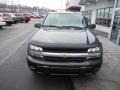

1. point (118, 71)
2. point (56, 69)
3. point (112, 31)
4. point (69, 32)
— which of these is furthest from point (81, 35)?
point (112, 31)

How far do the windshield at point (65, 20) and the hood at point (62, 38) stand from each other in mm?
725

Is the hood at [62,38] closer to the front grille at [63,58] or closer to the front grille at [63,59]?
the front grille at [63,58]

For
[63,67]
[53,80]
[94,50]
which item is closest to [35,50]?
[63,67]

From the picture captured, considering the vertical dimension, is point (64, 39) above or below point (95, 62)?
above

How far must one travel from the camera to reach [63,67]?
13.5 ft

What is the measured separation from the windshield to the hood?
0.73m

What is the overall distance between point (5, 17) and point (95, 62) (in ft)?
69.8

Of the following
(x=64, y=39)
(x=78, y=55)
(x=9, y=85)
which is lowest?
(x=9, y=85)

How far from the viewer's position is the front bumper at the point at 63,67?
412 centimetres

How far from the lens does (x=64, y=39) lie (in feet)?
14.7

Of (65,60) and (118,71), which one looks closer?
(65,60)

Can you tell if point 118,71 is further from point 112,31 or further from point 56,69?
point 112,31

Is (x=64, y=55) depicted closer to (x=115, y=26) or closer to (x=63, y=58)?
(x=63, y=58)

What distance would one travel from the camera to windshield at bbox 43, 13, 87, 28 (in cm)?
585
